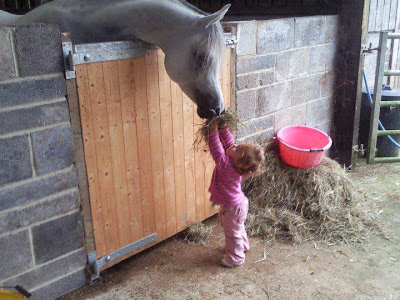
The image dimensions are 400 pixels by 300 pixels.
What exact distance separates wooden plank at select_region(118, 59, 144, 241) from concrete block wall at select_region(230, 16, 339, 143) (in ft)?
3.65

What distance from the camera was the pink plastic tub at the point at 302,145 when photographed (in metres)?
3.70

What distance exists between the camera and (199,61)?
270 cm

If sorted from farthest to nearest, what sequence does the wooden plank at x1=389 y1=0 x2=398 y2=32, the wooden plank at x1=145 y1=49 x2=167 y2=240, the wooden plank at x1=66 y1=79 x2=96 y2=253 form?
the wooden plank at x1=389 y1=0 x2=398 y2=32, the wooden plank at x1=145 y1=49 x2=167 y2=240, the wooden plank at x1=66 y1=79 x2=96 y2=253

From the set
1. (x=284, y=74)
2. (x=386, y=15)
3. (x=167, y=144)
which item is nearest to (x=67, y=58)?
(x=167, y=144)

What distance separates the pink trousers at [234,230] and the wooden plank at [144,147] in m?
0.55

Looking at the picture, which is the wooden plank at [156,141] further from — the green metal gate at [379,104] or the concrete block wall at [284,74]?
the green metal gate at [379,104]

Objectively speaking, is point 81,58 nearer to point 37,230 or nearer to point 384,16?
point 37,230

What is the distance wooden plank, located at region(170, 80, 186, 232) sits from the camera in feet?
9.99

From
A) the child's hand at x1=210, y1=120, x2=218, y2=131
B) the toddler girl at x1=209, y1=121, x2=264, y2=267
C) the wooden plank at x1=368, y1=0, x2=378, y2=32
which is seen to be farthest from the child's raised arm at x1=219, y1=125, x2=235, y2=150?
the wooden plank at x1=368, y1=0, x2=378, y2=32

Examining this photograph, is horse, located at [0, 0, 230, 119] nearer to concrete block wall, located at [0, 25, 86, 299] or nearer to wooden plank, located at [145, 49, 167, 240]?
wooden plank, located at [145, 49, 167, 240]

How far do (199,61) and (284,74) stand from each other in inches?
64.2

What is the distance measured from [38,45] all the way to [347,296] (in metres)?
2.47

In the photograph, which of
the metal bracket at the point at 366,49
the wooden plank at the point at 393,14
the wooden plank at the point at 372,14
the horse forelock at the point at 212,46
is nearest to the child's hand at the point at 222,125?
the horse forelock at the point at 212,46

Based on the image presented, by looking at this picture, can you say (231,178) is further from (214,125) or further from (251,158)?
(214,125)
